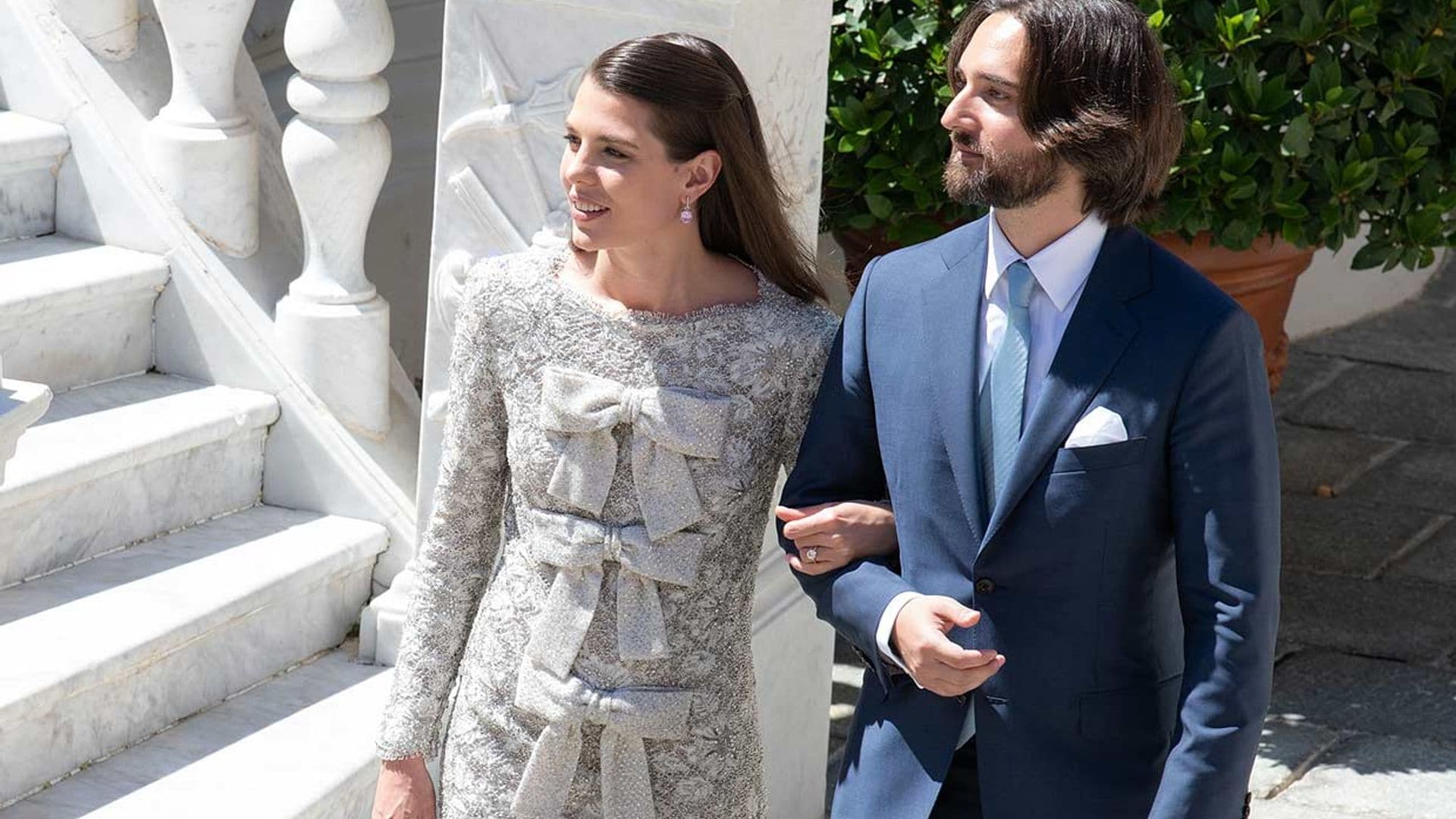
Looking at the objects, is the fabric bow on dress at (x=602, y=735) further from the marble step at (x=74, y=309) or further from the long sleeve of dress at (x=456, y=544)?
the marble step at (x=74, y=309)

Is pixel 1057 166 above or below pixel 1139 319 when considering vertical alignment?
above

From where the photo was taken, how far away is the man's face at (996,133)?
6.01 ft

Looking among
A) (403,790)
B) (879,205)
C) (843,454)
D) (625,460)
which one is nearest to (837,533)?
(843,454)

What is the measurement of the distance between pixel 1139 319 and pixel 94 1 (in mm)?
2410

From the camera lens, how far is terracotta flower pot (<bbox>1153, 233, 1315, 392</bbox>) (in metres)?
4.16

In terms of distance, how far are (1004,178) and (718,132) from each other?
407 millimetres

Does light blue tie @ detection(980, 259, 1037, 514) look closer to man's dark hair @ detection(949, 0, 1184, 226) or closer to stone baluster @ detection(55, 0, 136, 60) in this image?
man's dark hair @ detection(949, 0, 1184, 226)

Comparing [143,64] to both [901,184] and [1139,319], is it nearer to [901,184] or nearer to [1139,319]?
[901,184]

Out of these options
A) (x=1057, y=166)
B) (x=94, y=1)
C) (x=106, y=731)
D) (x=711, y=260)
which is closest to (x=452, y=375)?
(x=711, y=260)

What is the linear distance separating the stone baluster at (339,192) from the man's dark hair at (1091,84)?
1663 millimetres

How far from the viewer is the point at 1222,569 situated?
71.0 inches

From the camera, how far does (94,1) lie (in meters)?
3.52

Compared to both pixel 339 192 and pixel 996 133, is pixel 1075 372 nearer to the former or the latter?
pixel 996 133

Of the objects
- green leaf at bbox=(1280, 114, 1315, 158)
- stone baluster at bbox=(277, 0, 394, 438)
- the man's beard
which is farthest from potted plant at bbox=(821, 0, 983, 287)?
the man's beard
